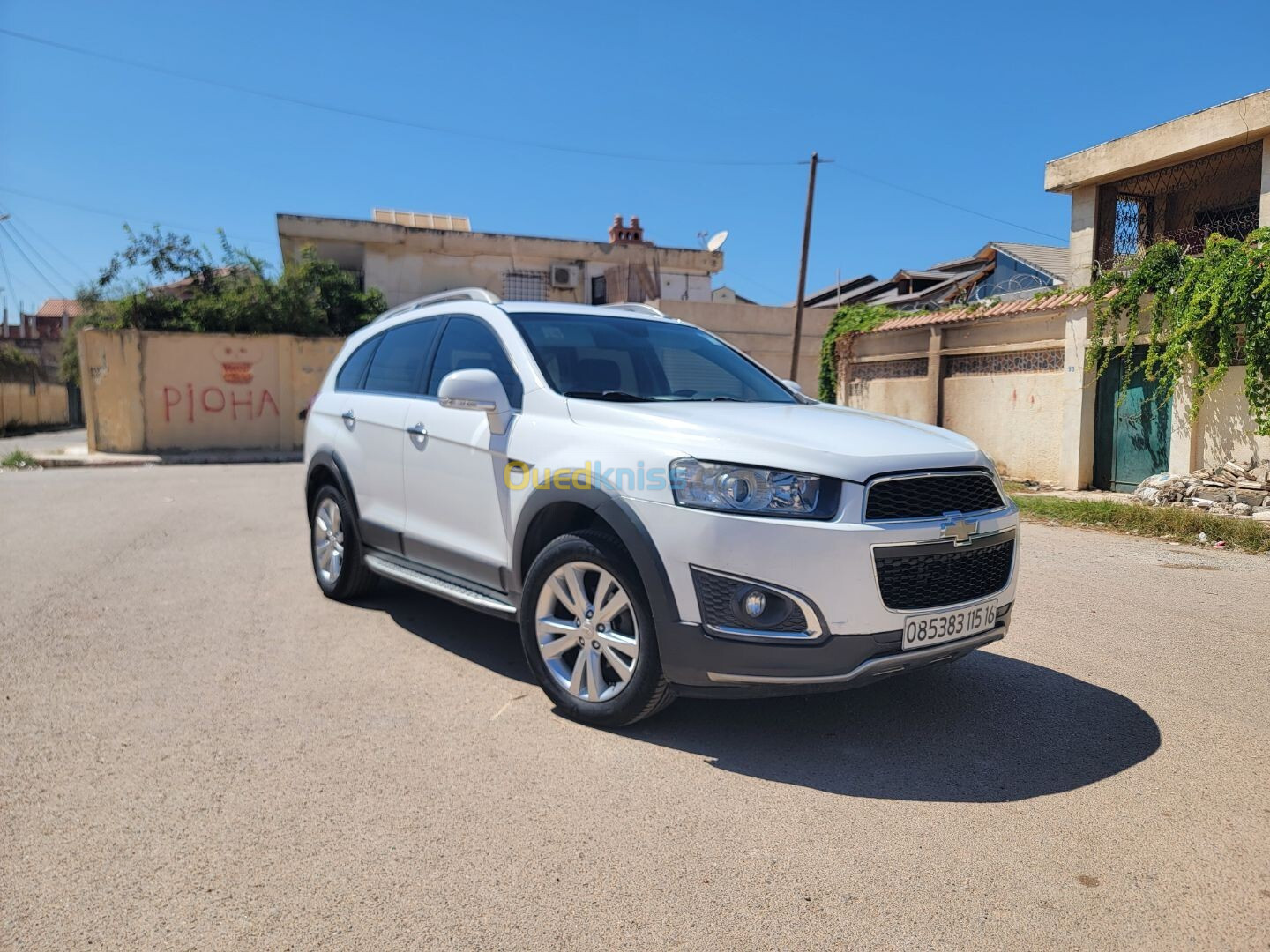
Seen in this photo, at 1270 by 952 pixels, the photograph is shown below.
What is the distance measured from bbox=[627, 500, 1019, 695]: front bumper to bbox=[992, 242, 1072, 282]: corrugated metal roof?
79.9 ft

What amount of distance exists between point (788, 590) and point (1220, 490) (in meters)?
10.1

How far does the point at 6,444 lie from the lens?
2608 centimetres

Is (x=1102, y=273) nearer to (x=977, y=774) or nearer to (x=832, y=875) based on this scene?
(x=977, y=774)

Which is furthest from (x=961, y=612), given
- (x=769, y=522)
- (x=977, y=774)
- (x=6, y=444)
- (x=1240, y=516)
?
(x=6, y=444)

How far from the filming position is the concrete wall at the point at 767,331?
904 inches

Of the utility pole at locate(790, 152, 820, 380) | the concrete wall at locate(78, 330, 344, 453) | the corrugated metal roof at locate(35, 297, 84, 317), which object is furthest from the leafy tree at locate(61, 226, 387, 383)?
the corrugated metal roof at locate(35, 297, 84, 317)

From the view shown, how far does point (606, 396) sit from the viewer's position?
4207 mm

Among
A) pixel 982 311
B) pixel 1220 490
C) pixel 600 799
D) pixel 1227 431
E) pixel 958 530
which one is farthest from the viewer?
pixel 982 311

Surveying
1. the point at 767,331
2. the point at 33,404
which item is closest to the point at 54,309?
the point at 33,404

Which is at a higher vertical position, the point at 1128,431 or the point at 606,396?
the point at 606,396

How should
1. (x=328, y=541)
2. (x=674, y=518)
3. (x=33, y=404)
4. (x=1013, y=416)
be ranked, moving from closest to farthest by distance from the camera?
1. (x=674, y=518)
2. (x=328, y=541)
3. (x=1013, y=416)
4. (x=33, y=404)

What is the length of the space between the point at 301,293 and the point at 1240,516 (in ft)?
65.6

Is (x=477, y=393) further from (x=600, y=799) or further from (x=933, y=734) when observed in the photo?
(x=933, y=734)

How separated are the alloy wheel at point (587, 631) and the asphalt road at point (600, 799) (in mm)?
210
